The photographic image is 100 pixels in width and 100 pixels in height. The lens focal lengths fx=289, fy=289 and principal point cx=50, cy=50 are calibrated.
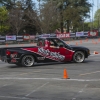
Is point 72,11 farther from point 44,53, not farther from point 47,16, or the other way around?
point 44,53

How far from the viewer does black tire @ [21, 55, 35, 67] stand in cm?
1627

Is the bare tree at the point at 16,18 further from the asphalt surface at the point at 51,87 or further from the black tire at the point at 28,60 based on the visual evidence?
the asphalt surface at the point at 51,87

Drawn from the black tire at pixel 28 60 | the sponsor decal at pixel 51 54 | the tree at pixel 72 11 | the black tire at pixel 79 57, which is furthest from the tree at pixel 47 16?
the black tire at pixel 28 60

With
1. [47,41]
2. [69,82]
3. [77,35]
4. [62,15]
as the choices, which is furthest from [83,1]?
[69,82]

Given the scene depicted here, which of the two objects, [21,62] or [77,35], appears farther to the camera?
[77,35]

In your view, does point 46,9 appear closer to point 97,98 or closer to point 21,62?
point 21,62

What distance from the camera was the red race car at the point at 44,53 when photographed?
16.1 m

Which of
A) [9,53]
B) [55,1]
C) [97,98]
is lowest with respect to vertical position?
[97,98]

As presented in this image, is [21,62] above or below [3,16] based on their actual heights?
below

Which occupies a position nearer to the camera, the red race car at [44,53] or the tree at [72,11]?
the red race car at [44,53]

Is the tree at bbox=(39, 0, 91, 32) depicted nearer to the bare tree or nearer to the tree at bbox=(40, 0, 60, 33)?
the tree at bbox=(40, 0, 60, 33)

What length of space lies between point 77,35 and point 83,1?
23.2 meters

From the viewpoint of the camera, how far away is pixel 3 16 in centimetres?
6038

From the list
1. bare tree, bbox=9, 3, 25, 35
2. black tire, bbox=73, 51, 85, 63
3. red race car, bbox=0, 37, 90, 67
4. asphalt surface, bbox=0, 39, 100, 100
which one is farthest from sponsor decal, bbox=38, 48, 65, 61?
bare tree, bbox=9, 3, 25, 35
